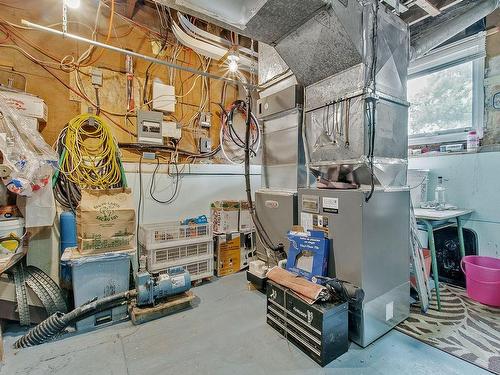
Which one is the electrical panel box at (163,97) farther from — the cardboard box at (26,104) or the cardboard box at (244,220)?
the cardboard box at (244,220)

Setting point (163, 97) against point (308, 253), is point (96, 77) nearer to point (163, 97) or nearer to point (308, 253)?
point (163, 97)

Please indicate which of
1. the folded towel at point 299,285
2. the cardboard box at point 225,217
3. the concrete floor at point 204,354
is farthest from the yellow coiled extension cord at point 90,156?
the folded towel at point 299,285

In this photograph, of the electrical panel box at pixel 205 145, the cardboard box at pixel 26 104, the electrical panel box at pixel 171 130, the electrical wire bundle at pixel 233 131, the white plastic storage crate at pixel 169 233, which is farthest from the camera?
the electrical wire bundle at pixel 233 131

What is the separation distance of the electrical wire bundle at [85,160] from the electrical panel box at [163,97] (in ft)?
2.54

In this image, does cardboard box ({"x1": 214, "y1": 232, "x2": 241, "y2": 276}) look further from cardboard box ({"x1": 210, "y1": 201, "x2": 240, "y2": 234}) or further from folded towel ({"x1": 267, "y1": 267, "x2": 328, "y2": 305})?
folded towel ({"x1": 267, "y1": 267, "x2": 328, "y2": 305})

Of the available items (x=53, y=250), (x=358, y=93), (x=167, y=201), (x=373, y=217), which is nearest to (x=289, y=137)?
(x=358, y=93)

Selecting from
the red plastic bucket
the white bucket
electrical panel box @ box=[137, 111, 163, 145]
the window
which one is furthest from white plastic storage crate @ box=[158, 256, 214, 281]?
the window

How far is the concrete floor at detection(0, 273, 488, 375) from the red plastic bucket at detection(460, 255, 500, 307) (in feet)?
3.38

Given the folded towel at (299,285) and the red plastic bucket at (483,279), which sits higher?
the folded towel at (299,285)

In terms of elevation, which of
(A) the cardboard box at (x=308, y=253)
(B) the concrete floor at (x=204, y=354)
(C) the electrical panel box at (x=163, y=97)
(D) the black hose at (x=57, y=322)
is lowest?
(B) the concrete floor at (x=204, y=354)

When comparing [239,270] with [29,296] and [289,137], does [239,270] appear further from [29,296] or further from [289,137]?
[29,296]

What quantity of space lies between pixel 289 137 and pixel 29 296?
268cm

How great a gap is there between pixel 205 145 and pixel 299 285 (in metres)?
2.42

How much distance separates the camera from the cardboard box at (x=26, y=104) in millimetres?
2203
